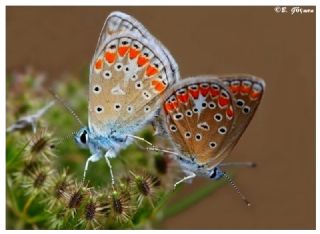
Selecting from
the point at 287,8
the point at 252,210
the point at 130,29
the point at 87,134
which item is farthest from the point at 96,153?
the point at 252,210

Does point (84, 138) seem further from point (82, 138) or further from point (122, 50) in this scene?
point (122, 50)

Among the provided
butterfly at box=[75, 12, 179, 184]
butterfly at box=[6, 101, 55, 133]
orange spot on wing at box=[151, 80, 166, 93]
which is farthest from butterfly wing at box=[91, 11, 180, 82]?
butterfly at box=[6, 101, 55, 133]

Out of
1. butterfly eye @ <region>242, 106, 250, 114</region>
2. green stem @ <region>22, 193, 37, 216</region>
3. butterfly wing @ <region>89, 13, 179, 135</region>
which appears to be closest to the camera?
green stem @ <region>22, 193, 37, 216</region>

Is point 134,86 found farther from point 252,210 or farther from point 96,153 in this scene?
point 252,210

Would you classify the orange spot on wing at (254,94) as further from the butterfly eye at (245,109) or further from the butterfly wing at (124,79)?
the butterfly wing at (124,79)

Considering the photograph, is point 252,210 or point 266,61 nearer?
point 252,210

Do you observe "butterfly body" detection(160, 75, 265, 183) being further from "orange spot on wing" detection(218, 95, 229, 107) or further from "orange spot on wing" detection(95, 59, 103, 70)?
"orange spot on wing" detection(95, 59, 103, 70)

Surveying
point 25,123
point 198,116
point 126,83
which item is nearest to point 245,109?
point 198,116

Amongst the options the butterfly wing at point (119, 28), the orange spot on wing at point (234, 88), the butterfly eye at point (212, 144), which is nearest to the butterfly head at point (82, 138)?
the butterfly wing at point (119, 28)
